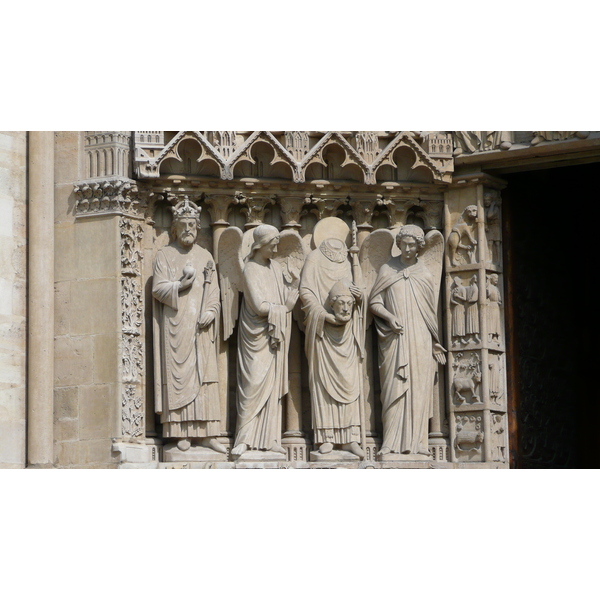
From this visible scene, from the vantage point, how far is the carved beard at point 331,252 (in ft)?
49.1

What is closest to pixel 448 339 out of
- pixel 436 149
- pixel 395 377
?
pixel 395 377

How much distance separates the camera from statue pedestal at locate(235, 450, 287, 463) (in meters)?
14.4

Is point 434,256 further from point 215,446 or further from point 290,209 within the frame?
point 215,446

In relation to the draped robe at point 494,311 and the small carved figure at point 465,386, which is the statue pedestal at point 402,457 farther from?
the draped robe at point 494,311

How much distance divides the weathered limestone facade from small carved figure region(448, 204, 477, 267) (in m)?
0.01

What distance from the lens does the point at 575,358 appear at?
1686 cm

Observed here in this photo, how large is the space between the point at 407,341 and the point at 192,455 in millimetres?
2249

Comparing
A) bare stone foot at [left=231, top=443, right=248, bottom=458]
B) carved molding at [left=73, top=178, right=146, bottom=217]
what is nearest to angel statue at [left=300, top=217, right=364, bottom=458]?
bare stone foot at [left=231, top=443, right=248, bottom=458]

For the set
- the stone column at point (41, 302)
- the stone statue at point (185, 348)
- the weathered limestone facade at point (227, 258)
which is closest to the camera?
the stone column at point (41, 302)

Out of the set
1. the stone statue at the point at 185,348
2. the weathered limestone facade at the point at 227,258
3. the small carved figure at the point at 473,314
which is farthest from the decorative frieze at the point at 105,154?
the small carved figure at the point at 473,314

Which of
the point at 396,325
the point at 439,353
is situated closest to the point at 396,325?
the point at 396,325

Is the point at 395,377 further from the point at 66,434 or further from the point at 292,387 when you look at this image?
the point at 66,434

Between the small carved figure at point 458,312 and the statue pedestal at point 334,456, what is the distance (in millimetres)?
1504

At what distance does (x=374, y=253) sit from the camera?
15.3m
